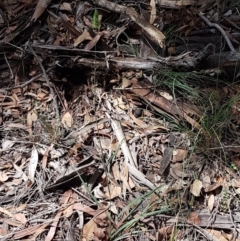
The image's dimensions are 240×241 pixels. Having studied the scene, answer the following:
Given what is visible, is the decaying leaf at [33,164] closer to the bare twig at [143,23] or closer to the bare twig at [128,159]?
the bare twig at [128,159]

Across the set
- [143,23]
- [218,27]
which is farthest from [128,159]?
[218,27]

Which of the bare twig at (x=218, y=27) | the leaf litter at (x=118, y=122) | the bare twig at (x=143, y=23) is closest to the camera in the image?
the leaf litter at (x=118, y=122)

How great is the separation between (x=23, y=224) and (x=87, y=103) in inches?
26.1

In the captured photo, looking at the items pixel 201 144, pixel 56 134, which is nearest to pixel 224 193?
pixel 201 144

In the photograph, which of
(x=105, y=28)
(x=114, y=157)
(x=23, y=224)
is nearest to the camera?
(x=23, y=224)

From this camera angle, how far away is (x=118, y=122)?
90.7 inches

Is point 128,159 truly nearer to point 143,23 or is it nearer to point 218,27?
point 143,23

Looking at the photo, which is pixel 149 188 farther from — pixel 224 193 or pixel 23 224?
pixel 23 224

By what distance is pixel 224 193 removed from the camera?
212 centimetres

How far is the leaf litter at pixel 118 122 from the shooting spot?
80.9 inches

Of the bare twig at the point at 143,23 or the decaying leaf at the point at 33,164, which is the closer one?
→ the decaying leaf at the point at 33,164

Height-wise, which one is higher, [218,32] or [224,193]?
[218,32]

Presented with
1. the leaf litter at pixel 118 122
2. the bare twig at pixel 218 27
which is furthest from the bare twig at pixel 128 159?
the bare twig at pixel 218 27

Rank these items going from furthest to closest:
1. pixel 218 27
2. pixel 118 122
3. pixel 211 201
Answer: pixel 218 27 → pixel 118 122 → pixel 211 201
